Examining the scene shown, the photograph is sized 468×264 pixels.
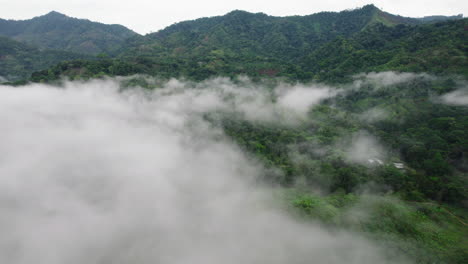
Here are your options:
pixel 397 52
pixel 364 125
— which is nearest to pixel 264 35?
pixel 397 52

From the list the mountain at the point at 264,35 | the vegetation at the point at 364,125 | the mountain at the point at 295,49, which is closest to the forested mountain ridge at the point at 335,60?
the mountain at the point at 295,49

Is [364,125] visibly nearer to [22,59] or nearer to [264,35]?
[264,35]

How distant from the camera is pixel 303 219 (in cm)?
3206

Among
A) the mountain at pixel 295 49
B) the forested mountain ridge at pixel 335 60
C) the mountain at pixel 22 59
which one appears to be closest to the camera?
the forested mountain ridge at pixel 335 60

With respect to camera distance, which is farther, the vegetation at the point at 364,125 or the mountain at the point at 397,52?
the mountain at the point at 397,52

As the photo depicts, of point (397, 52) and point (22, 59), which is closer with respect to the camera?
point (397, 52)

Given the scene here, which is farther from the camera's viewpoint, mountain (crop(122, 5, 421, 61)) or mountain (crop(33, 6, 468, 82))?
mountain (crop(122, 5, 421, 61))

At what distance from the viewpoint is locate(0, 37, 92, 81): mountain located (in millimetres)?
123938

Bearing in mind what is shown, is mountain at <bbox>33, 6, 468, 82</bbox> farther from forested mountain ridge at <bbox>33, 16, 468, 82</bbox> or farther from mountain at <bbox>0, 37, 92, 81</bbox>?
mountain at <bbox>0, 37, 92, 81</bbox>

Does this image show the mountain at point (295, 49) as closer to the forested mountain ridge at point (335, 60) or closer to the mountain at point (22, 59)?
the forested mountain ridge at point (335, 60)

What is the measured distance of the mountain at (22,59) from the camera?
124 metres

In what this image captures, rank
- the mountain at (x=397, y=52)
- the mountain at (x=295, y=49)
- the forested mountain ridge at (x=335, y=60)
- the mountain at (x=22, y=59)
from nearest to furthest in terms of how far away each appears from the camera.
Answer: the mountain at (x=397, y=52) → the forested mountain ridge at (x=335, y=60) → the mountain at (x=295, y=49) → the mountain at (x=22, y=59)

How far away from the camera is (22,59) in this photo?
135125mm

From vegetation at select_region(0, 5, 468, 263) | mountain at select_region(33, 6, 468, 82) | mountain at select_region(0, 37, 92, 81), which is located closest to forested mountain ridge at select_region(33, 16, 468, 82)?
mountain at select_region(33, 6, 468, 82)
